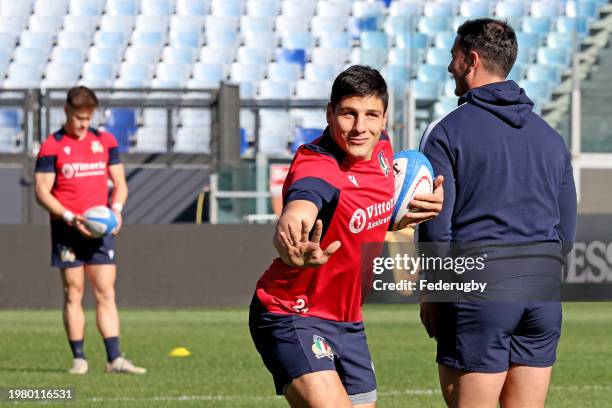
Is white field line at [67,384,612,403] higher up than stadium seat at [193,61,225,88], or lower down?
lower down

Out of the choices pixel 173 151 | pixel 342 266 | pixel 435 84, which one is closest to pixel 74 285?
pixel 342 266

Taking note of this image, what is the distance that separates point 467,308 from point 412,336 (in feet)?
30.9

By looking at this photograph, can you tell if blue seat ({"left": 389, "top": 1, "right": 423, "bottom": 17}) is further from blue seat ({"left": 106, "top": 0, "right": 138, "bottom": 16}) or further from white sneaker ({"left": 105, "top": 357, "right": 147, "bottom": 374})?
white sneaker ({"left": 105, "top": 357, "right": 147, "bottom": 374})

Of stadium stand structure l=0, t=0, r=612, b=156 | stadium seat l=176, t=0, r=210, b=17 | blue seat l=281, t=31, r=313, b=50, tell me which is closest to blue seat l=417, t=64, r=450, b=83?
stadium stand structure l=0, t=0, r=612, b=156

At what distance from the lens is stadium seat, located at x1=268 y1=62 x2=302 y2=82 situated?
25.0 metres

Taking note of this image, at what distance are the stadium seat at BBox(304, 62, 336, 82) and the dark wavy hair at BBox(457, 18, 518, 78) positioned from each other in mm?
19618

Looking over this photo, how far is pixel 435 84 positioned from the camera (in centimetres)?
2370

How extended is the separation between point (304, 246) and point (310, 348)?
0.85 m

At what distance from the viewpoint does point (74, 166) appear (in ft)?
35.4

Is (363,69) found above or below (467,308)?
above

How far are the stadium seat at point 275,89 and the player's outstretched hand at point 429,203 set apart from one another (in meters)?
19.7

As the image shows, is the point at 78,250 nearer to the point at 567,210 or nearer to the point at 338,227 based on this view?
the point at 338,227

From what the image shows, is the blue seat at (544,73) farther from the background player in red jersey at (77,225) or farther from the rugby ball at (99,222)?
the rugby ball at (99,222)

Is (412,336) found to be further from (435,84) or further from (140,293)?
(435,84)
